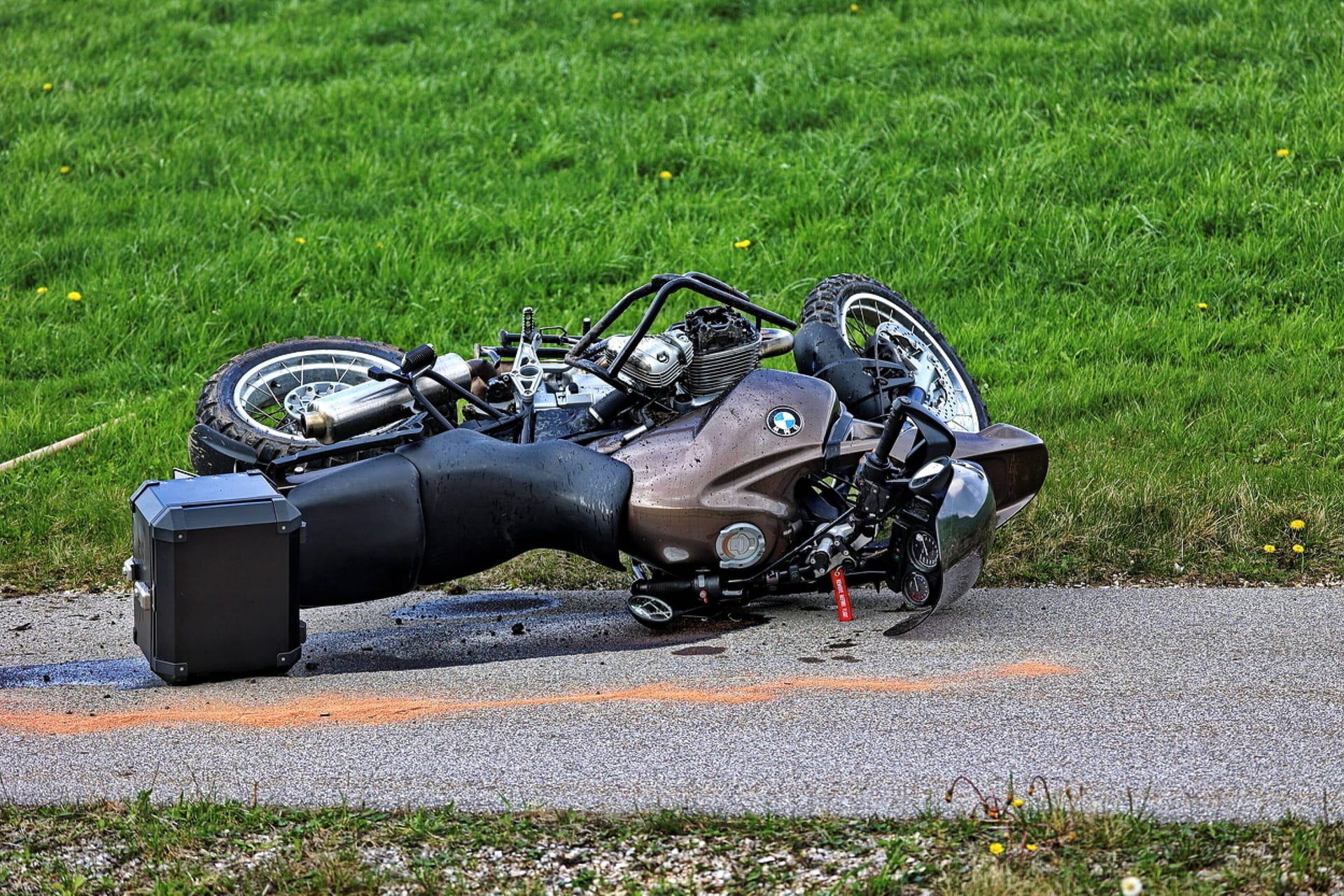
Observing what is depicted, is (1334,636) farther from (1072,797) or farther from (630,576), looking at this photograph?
(630,576)

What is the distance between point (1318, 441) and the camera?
8.45 meters

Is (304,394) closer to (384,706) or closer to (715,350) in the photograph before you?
(715,350)

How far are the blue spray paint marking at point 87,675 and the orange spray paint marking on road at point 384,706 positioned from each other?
14.2 inches

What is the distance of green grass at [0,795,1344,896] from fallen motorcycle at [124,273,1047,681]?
117 cm

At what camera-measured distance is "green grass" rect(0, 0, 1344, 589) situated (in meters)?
8.54

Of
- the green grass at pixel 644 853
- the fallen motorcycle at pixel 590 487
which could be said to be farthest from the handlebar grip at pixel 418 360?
the green grass at pixel 644 853

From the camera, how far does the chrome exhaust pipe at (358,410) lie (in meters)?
6.68

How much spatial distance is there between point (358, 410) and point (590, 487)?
1.20 meters

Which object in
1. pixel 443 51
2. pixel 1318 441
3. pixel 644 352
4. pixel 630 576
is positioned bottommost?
pixel 630 576

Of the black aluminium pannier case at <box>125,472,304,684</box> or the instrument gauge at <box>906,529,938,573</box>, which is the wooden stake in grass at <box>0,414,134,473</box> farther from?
the instrument gauge at <box>906,529,938,573</box>

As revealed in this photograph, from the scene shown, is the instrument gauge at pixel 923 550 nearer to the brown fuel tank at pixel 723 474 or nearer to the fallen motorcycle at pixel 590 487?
the fallen motorcycle at pixel 590 487

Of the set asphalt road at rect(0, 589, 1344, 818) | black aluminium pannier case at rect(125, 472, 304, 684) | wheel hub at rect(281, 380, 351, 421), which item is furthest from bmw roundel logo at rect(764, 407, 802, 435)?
wheel hub at rect(281, 380, 351, 421)

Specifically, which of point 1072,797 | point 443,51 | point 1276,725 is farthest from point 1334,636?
point 443,51

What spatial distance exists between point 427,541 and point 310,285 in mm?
5695
